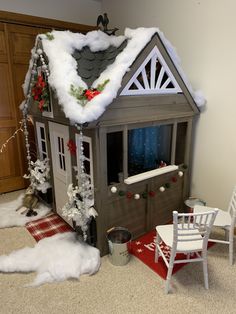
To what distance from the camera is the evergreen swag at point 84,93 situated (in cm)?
176

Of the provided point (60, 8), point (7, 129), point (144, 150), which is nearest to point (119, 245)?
point (144, 150)

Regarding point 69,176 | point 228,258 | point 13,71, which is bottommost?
point 228,258

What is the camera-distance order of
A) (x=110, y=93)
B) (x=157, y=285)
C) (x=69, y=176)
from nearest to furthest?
(x=110, y=93), (x=157, y=285), (x=69, y=176)

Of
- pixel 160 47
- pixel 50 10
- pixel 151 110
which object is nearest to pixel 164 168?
pixel 151 110

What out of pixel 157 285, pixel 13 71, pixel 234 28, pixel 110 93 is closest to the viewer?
pixel 110 93

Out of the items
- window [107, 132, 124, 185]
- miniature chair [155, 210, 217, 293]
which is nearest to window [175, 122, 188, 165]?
window [107, 132, 124, 185]

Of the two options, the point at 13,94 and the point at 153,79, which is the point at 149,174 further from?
the point at 13,94

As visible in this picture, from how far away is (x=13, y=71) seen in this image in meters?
3.09

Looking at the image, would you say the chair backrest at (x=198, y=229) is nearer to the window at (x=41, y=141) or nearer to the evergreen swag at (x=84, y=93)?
the evergreen swag at (x=84, y=93)

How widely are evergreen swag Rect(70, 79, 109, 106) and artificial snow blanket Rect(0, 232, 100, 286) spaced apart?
1.26 meters

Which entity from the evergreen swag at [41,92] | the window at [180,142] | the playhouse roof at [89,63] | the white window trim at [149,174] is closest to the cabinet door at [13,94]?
the playhouse roof at [89,63]

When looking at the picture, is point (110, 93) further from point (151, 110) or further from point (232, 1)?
point (232, 1)

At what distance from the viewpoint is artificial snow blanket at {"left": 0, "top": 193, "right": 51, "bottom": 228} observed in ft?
8.68

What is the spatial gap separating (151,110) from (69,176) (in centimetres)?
101
